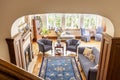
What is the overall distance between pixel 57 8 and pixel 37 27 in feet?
27.4

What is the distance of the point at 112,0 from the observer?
2.73m

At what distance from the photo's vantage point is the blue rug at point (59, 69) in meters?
6.07

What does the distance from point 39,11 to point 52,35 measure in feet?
29.3

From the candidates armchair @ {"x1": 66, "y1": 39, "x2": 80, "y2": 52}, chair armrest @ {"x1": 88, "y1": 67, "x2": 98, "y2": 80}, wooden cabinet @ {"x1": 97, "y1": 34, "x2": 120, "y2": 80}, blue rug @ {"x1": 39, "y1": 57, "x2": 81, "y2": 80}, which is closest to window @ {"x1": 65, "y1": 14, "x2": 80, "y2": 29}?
armchair @ {"x1": 66, "y1": 39, "x2": 80, "y2": 52}

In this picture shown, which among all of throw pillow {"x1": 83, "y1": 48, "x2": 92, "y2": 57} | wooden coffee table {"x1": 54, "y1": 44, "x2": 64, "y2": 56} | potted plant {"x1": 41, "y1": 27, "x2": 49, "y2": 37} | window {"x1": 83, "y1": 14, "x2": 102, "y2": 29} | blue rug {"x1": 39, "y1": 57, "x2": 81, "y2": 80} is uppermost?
window {"x1": 83, "y1": 14, "x2": 102, "y2": 29}

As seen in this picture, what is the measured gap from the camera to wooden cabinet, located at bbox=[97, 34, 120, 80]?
112 inches

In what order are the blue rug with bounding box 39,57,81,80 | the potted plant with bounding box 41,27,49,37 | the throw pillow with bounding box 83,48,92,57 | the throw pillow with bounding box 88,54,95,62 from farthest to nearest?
1. the potted plant with bounding box 41,27,49,37
2. the throw pillow with bounding box 83,48,92,57
3. the throw pillow with bounding box 88,54,95,62
4. the blue rug with bounding box 39,57,81,80

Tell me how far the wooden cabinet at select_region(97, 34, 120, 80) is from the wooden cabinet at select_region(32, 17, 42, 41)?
26.3 feet

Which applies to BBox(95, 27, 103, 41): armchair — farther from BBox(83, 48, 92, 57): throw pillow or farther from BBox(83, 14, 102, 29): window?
BBox(83, 48, 92, 57): throw pillow

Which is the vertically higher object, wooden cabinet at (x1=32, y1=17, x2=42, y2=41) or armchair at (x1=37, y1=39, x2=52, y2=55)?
wooden cabinet at (x1=32, y1=17, x2=42, y2=41)

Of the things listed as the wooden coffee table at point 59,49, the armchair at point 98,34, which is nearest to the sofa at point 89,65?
the wooden coffee table at point 59,49

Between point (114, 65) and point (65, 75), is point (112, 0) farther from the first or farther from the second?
point (65, 75)

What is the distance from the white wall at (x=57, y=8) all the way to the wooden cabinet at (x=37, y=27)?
26.1ft

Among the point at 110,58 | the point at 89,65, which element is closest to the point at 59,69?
the point at 89,65
